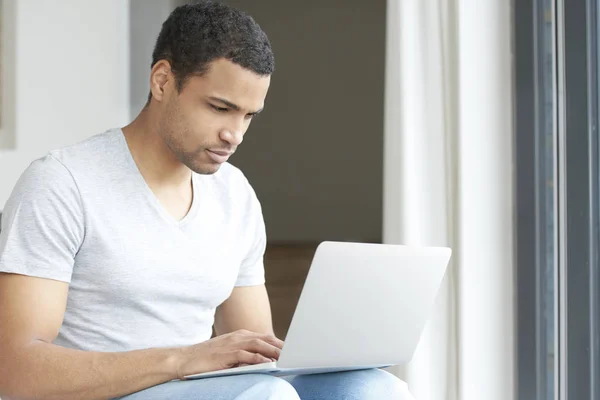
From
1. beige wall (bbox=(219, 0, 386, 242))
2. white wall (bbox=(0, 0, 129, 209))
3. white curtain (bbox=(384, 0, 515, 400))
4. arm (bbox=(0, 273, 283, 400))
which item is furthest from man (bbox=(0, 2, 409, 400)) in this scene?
beige wall (bbox=(219, 0, 386, 242))

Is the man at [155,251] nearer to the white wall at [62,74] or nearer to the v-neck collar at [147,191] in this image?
the v-neck collar at [147,191]

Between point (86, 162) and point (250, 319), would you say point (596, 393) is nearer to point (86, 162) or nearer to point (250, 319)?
point (250, 319)

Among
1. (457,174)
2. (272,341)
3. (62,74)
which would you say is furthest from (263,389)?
(62,74)

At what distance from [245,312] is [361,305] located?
44 centimetres

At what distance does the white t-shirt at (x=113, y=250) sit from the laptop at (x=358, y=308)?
225 mm

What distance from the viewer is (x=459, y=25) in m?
2.31

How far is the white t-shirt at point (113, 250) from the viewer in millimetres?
1306

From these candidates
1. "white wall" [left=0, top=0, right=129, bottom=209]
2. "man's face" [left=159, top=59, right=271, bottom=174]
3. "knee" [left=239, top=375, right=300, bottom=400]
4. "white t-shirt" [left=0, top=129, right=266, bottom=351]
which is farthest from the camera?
"white wall" [left=0, top=0, right=129, bottom=209]

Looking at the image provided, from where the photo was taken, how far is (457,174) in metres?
2.35

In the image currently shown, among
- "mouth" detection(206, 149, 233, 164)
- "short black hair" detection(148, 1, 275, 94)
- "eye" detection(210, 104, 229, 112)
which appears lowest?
"mouth" detection(206, 149, 233, 164)

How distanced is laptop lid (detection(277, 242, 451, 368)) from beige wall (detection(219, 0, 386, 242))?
192 inches

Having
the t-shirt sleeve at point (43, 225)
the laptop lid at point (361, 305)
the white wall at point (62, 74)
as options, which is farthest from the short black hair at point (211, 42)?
the white wall at point (62, 74)

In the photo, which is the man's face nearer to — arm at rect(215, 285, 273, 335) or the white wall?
arm at rect(215, 285, 273, 335)

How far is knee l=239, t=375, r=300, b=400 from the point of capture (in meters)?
1.20
